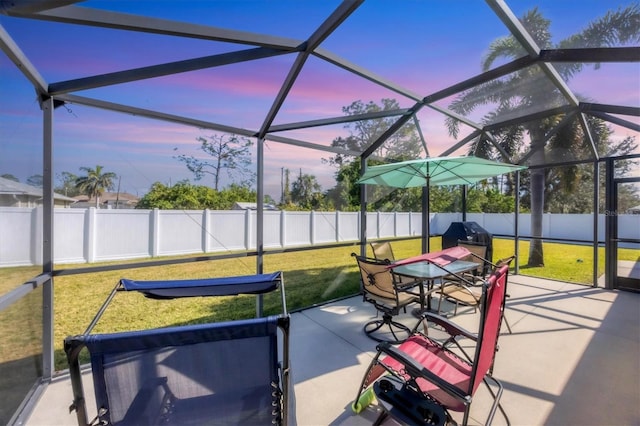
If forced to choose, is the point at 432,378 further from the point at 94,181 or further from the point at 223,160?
the point at 94,181

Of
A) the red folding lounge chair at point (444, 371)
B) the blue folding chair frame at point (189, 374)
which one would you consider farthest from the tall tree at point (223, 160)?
the red folding lounge chair at point (444, 371)

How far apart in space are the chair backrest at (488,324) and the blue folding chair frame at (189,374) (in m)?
1.22

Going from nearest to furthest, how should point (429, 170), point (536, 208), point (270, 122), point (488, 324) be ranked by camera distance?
point (488, 324), point (270, 122), point (429, 170), point (536, 208)

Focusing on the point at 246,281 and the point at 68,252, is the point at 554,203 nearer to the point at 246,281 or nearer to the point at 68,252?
the point at 246,281

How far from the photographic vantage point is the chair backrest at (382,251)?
5.04m

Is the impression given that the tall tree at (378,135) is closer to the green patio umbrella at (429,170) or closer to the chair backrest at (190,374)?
the green patio umbrella at (429,170)

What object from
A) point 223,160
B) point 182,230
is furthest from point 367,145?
point 182,230

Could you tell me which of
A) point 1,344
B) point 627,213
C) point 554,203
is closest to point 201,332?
point 1,344

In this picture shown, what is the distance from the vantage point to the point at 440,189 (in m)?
8.02

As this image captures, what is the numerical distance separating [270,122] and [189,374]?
10.0ft


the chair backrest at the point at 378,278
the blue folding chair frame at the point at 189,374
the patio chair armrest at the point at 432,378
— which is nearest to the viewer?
the blue folding chair frame at the point at 189,374

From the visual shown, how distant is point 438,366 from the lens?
2.05 metres

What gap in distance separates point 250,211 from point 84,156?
244 centimetres

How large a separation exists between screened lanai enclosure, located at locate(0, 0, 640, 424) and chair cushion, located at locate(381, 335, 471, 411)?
2.25m
